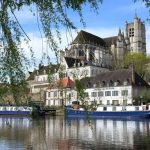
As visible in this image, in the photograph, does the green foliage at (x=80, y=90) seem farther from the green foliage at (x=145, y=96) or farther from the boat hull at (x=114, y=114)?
the green foliage at (x=145, y=96)

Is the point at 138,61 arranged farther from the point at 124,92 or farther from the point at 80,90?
the point at 80,90

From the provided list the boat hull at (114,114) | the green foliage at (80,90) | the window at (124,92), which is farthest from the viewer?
the window at (124,92)

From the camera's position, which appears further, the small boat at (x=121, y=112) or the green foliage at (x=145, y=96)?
the green foliage at (x=145, y=96)

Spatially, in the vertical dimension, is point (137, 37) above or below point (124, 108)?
above

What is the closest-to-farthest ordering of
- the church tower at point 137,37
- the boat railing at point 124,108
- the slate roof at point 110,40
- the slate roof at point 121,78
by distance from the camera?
the boat railing at point 124,108
the slate roof at point 121,78
the slate roof at point 110,40
the church tower at point 137,37

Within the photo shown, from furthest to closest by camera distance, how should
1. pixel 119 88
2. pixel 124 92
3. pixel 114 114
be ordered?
pixel 119 88 → pixel 124 92 → pixel 114 114

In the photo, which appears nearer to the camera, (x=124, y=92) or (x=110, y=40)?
(x=124, y=92)

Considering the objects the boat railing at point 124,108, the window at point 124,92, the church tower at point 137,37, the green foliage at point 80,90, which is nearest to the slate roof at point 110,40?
the church tower at point 137,37

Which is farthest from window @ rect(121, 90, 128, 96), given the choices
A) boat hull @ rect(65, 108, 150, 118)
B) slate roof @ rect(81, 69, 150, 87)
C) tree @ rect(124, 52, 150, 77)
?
tree @ rect(124, 52, 150, 77)

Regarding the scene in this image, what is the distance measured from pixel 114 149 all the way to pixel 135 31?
407 feet

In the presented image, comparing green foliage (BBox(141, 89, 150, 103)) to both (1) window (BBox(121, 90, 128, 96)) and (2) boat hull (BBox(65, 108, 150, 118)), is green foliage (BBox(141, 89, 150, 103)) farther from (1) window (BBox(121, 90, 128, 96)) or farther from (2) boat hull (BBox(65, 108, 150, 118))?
(2) boat hull (BBox(65, 108, 150, 118))

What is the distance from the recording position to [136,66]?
107750 mm

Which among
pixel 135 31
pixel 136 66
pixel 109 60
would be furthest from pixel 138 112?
pixel 135 31

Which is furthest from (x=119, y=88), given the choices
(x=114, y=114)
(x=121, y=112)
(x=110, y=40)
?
(x=110, y=40)
